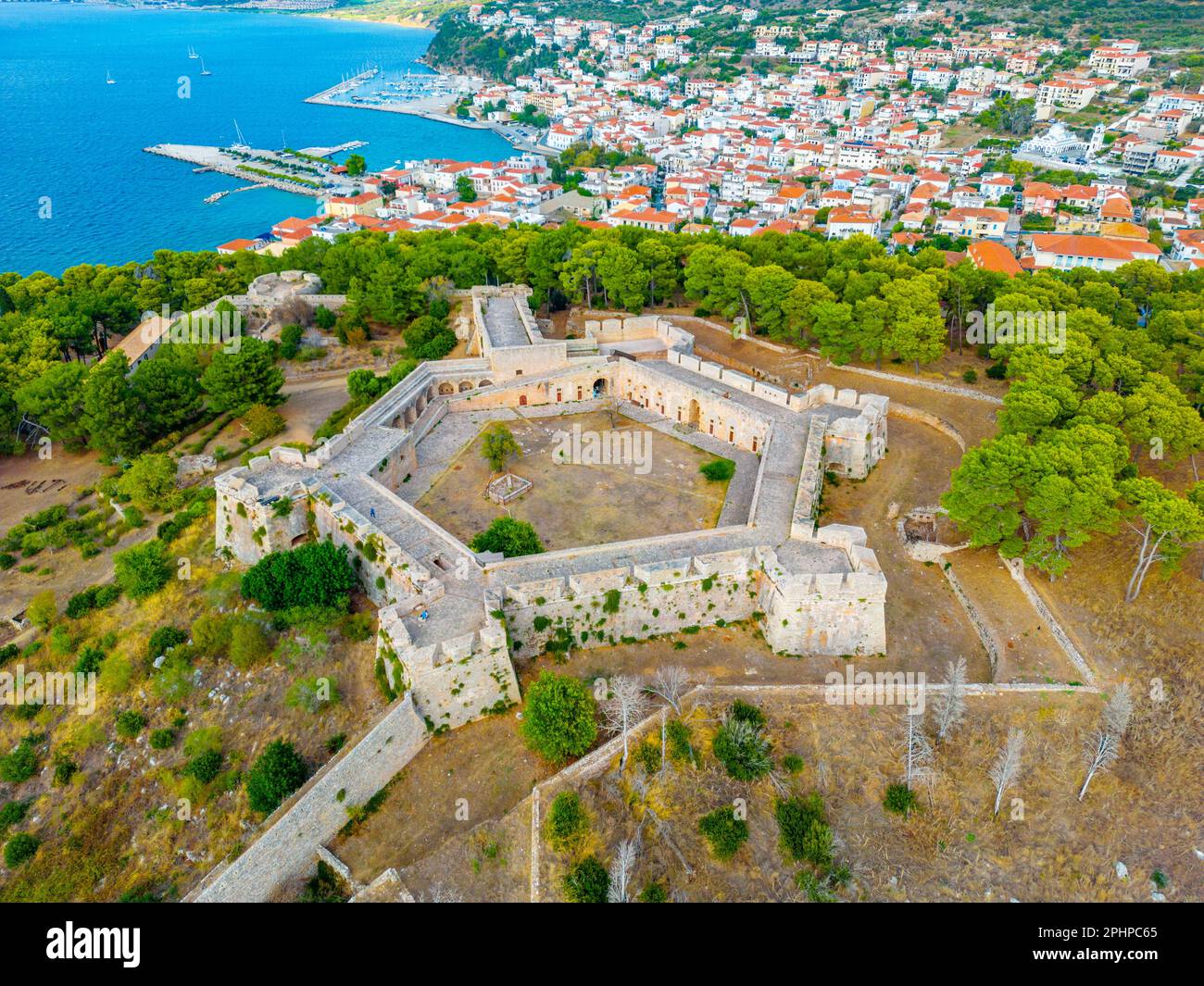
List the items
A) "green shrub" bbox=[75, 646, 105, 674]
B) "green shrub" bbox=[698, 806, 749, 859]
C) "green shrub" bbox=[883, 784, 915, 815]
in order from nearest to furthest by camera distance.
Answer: "green shrub" bbox=[698, 806, 749, 859], "green shrub" bbox=[883, 784, 915, 815], "green shrub" bbox=[75, 646, 105, 674]

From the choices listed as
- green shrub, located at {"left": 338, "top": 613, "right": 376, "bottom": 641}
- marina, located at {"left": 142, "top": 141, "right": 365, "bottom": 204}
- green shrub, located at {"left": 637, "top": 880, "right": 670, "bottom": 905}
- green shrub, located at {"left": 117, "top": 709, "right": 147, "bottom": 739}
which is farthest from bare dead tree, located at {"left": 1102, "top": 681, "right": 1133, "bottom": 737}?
marina, located at {"left": 142, "top": 141, "right": 365, "bottom": 204}

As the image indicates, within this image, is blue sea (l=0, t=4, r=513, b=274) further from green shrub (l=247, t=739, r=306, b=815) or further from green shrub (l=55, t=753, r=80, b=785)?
green shrub (l=247, t=739, r=306, b=815)

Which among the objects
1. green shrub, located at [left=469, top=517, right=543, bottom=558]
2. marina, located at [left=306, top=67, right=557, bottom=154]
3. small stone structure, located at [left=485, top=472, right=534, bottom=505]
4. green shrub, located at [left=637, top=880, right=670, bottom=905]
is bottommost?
green shrub, located at [left=637, top=880, right=670, bottom=905]

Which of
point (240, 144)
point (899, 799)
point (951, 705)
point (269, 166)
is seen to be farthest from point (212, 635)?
point (240, 144)

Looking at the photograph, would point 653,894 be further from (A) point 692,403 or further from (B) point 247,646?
(A) point 692,403

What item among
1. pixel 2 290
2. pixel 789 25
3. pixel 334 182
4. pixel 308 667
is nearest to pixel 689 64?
pixel 789 25


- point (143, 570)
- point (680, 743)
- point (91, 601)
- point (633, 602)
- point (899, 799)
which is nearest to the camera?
point (899, 799)
